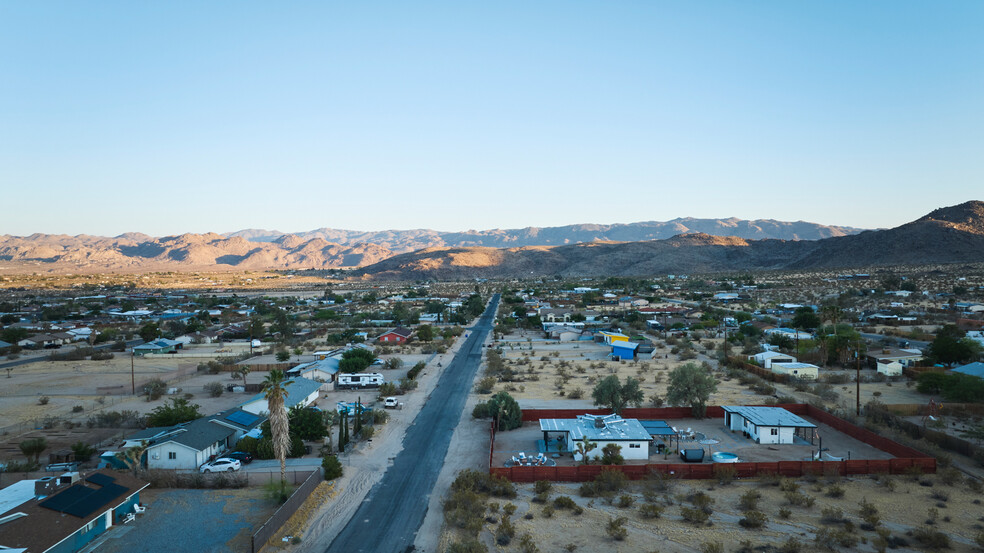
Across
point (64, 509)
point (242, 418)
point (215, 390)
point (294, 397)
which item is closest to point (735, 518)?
point (64, 509)

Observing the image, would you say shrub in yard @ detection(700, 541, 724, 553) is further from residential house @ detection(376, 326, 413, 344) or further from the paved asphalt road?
residential house @ detection(376, 326, 413, 344)

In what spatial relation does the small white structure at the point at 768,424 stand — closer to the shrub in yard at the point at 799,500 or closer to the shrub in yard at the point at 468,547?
the shrub in yard at the point at 799,500

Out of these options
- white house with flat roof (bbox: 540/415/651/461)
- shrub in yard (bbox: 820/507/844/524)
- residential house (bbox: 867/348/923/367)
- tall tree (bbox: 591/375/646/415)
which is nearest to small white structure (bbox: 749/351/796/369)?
residential house (bbox: 867/348/923/367)

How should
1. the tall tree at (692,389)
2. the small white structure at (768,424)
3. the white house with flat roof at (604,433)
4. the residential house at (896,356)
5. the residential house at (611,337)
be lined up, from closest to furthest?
the white house with flat roof at (604,433) < the small white structure at (768,424) < the tall tree at (692,389) < the residential house at (896,356) < the residential house at (611,337)

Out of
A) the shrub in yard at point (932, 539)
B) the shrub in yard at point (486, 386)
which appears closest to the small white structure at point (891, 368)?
the shrub in yard at point (932, 539)

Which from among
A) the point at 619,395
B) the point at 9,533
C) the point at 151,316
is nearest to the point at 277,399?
the point at 9,533

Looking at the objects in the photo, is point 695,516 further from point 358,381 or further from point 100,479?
point 358,381
